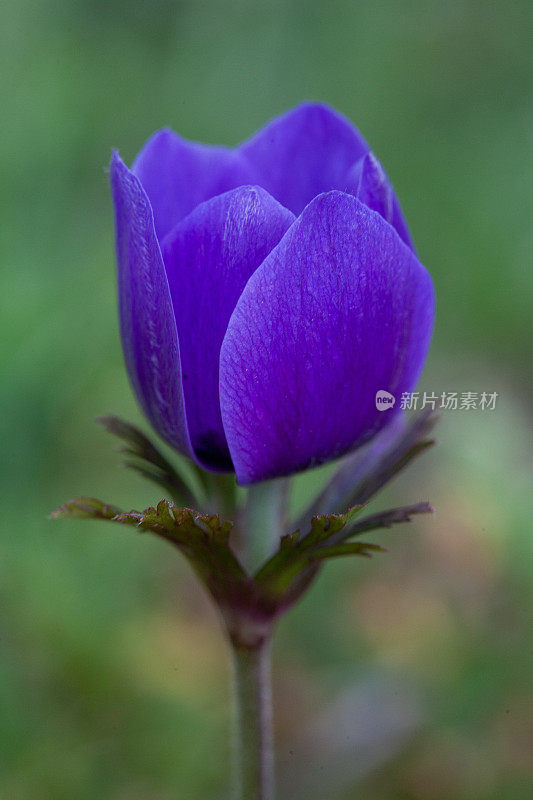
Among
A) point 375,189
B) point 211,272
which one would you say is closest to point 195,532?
point 211,272

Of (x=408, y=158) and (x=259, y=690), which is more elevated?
(x=408, y=158)

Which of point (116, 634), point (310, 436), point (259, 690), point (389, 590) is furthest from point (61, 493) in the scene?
point (310, 436)

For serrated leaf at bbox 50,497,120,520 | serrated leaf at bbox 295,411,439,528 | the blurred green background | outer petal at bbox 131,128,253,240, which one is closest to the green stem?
serrated leaf at bbox 295,411,439,528

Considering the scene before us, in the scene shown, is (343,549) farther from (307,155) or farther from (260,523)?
(307,155)

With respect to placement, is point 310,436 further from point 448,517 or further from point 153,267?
point 448,517

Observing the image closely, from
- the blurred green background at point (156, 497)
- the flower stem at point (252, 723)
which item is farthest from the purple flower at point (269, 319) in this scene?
the blurred green background at point (156, 497)

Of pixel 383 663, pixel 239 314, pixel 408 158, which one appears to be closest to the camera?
pixel 239 314
